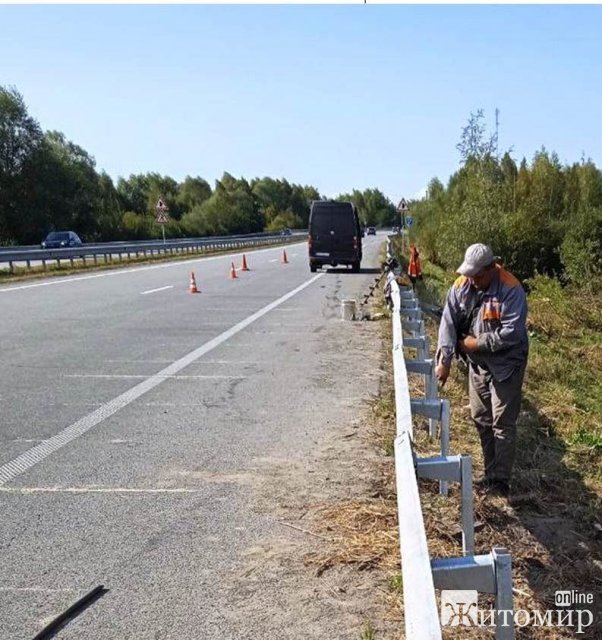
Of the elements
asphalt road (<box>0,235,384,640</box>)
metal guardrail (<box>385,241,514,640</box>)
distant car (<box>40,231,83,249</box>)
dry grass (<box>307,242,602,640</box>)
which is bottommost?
dry grass (<box>307,242,602,640</box>)

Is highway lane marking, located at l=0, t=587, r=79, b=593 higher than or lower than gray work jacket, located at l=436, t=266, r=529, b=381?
lower

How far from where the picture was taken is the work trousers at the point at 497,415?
195 inches

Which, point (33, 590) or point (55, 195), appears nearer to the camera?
point (33, 590)

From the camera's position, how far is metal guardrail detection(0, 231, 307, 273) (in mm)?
29281

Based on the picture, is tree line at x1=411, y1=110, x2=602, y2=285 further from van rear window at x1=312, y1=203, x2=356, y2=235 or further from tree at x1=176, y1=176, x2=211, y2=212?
tree at x1=176, y1=176, x2=211, y2=212

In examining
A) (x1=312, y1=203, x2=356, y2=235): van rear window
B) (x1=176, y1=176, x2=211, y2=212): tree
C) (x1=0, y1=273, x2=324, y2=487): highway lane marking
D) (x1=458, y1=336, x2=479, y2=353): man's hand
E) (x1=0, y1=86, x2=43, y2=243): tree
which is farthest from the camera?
(x1=176, y1=176, x2=211, y2=212): tree

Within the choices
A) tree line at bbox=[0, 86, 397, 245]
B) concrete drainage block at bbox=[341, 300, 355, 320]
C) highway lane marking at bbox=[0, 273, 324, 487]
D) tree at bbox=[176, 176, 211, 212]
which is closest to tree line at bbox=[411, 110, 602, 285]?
concrete drainage block at bbox=[341, 300, 355, 320]

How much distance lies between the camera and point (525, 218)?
87.8ft

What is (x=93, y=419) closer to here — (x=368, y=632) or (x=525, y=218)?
(x=368, y=632)

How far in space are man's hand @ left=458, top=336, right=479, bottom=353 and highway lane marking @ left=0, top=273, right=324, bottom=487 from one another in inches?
125

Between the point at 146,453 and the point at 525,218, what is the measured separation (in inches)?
926

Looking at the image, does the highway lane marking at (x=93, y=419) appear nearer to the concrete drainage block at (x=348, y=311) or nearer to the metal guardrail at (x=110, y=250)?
the concrete drainage block at (x=348, y=311)

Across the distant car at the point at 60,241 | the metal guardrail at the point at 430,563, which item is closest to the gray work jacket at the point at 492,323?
the metal guardrail at the point at 430,563

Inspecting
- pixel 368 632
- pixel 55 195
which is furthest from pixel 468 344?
pixel 55 195
